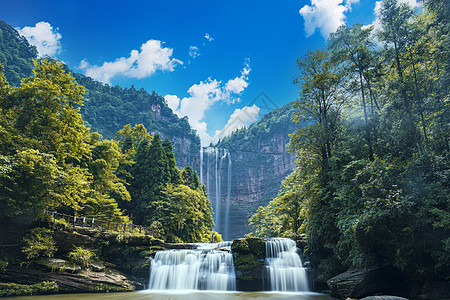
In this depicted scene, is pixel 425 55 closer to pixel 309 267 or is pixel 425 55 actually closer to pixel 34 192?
pixel 309 267

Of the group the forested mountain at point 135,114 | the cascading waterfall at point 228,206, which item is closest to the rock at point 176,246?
the cascading waterfall at point 228,206

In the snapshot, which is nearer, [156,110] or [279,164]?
[279,164]

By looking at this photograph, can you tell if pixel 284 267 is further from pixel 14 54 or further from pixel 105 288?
pixel 14 54

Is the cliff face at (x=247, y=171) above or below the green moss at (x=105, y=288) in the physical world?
above

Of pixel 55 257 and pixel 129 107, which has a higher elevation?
pixel 129 107

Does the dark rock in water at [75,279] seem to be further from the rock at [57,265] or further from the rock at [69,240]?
the rock at [69,240]

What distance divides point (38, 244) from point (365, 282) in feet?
55.0

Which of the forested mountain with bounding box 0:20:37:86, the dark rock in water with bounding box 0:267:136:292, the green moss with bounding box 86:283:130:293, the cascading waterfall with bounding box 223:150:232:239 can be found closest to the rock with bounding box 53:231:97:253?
the dark rock in water with bounding box 0:267:136:292

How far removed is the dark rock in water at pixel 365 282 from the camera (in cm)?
1124

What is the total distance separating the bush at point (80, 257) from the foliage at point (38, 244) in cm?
109

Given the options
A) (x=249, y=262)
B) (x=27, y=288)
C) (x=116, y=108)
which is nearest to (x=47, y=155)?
(x=27, y=288)

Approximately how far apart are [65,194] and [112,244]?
18.8 ft

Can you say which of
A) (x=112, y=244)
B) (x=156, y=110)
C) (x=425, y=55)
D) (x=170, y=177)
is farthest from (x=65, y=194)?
(x=156, y=110)

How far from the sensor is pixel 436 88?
38.5 ft
